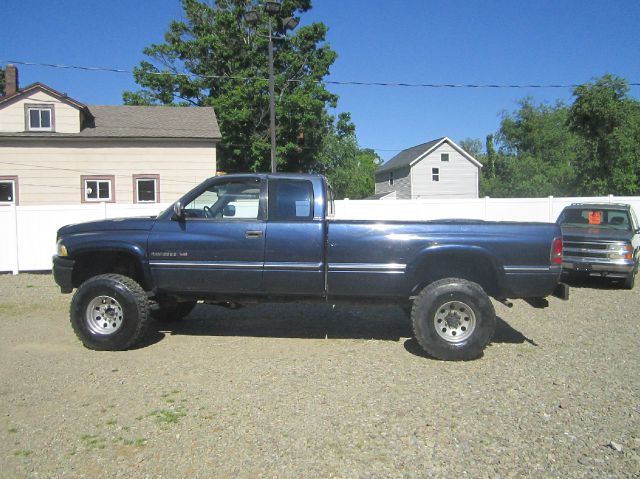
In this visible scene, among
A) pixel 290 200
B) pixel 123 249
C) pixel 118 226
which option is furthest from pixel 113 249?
pixel 290 200

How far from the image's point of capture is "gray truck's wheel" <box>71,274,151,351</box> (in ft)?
20.0

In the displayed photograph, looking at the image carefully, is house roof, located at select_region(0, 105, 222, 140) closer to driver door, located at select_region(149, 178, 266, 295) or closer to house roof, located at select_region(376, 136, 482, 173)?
driver door, located at select_region(149, 178, 266, 295)

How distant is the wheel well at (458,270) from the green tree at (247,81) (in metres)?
25.7

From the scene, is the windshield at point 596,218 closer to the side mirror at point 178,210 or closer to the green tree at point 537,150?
the side mirror at point 178,210

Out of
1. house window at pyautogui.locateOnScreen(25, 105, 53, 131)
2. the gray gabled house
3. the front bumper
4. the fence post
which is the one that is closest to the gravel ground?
the front bumper

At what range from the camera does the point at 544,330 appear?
7.27 metres

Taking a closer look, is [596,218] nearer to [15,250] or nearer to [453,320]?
[453,320]

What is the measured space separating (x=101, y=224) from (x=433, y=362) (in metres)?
4.07

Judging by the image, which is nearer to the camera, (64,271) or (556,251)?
(556,251)

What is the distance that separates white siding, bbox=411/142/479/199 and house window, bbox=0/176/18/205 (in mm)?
30064

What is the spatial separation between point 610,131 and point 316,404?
29.6 meters

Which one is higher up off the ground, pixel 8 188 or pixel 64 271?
pixel 8 188

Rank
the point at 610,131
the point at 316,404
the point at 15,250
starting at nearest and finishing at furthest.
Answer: the point at 316,404
the point at 15,250
the point at 610,131

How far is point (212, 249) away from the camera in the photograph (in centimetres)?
613
